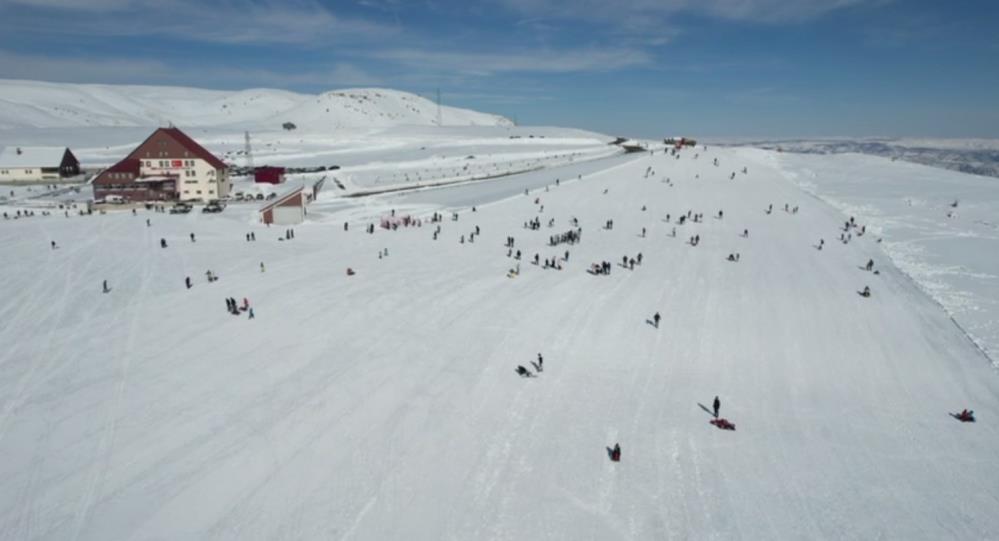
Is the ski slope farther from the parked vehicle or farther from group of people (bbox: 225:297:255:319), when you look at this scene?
the parked vehicle

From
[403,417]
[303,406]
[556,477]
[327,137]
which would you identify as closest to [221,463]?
[303,406]

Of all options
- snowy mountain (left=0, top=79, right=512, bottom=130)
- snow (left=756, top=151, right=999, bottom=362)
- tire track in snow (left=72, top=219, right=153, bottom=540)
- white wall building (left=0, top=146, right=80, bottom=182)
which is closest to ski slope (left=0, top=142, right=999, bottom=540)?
tire track in snow (left=72, top=219, right=153, bottom=540)

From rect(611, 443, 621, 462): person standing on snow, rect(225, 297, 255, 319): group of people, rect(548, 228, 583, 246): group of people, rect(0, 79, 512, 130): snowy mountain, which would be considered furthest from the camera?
rect(0, 79, 512, 130): snowy mountain

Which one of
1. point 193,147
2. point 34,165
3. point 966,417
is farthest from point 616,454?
point 34,165

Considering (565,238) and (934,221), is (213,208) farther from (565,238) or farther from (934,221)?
(934,221)

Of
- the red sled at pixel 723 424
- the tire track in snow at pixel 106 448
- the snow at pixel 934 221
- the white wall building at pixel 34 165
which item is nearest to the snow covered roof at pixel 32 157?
the white wall building at pixel 34 165

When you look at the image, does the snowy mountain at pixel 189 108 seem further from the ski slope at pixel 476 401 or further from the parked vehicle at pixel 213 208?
the ski slope at pixel 476 401
